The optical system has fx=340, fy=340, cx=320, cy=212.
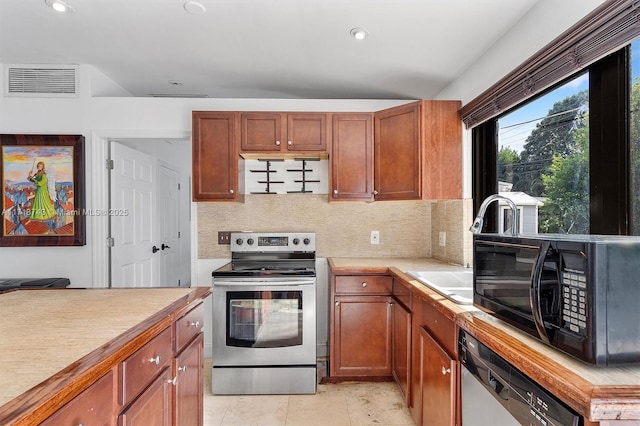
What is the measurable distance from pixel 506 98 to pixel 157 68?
2519mm

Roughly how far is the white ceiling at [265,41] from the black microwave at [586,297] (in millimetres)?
1549

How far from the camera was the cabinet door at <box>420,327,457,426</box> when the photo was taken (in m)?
1.43

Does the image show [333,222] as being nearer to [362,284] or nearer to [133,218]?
[362,284]

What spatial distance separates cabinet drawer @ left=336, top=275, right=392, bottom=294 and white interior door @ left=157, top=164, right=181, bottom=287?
2.38 m

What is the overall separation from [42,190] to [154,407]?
2445 mm

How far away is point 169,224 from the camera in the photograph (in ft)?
13.9

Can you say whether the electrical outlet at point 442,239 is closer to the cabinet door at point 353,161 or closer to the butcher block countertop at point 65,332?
the cabinet door at point 353,161

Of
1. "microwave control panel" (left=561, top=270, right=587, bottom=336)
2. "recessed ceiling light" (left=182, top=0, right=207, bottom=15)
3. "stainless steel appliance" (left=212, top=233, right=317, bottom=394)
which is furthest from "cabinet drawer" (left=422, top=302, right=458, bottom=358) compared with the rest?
"recessed ceiling light" (left=182, top=0, right=207, bottom=15)

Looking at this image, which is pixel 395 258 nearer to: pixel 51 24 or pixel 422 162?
pixel 422 162

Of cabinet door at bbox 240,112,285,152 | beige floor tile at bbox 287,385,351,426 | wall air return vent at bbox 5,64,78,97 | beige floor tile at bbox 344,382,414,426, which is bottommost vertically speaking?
beige floor tile at bbox 287,385,351,426

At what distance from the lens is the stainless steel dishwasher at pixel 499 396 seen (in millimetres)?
838

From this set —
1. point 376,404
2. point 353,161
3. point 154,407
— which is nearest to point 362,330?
point 376,404

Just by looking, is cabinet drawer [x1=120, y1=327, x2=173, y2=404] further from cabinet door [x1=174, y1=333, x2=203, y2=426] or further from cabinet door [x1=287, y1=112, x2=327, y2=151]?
cabinet door [x1=287, y1=112, x2=327, y2=151]

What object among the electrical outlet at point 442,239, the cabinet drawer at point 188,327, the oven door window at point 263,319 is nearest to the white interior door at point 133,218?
the oven door window at point 263,319
